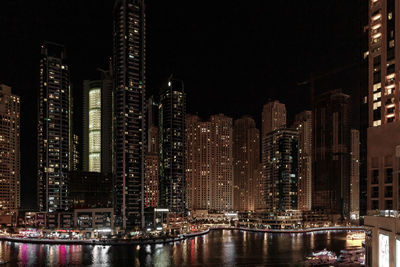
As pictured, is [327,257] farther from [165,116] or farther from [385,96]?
[165,116]

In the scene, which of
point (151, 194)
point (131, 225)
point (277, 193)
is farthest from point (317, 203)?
point (131, 225)

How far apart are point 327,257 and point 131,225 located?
1605 inches

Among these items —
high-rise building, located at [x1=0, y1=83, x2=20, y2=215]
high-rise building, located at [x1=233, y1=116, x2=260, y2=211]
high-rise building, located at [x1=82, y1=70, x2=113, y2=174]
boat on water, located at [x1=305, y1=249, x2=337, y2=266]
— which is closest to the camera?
boat on water, located at [x1=305, y1=249, x2=337, y2=266]

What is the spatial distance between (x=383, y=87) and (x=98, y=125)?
10674cm

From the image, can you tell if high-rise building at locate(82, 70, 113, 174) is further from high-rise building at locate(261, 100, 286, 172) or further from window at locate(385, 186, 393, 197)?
window at locate(385, 186, 393, 197)

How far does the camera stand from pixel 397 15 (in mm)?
30719

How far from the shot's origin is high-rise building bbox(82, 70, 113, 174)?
410ft

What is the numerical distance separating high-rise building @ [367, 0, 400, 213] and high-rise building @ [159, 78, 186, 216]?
224 feet

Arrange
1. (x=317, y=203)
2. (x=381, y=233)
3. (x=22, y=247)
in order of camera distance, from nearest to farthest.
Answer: (x=381, y=233) → (x=22, y=247) → (x=317, y=203)

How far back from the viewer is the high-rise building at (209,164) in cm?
12388

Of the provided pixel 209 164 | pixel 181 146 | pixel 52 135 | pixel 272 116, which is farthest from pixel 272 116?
pixel 52 135

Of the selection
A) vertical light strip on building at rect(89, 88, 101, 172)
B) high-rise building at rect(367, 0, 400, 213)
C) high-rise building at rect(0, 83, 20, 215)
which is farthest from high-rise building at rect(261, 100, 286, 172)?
high-rise building at rect(367, 0, 400, 213)

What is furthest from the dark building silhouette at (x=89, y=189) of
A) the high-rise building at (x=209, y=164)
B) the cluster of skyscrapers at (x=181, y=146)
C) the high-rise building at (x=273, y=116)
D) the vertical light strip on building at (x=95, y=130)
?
the high-rise building at (x=273, y=116)

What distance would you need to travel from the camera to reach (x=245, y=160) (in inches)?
5645
